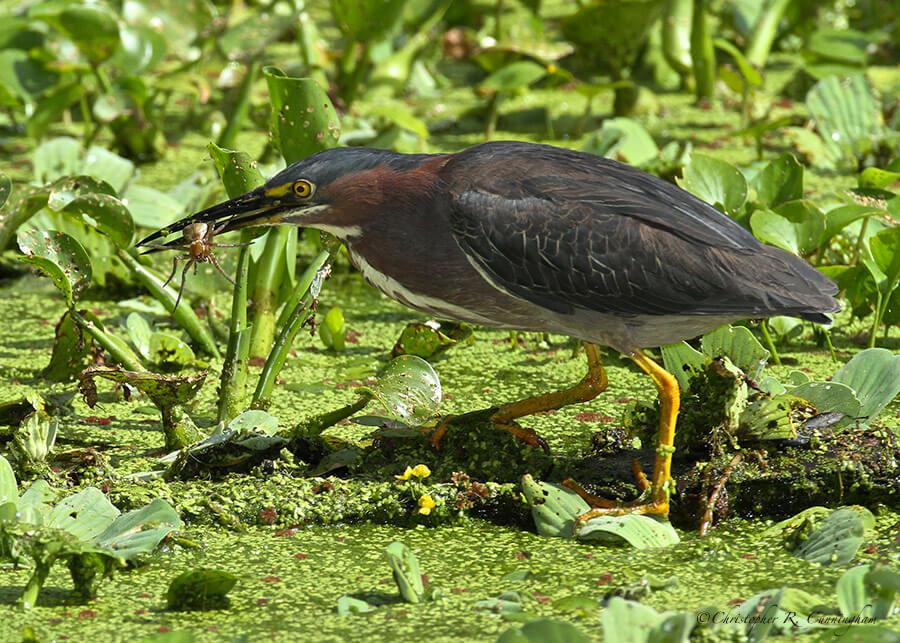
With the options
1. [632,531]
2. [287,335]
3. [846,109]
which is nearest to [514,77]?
[846,109]

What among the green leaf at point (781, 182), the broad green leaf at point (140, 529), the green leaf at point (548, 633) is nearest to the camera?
the green leaf at point (548, 633)

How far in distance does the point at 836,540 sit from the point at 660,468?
433 mm

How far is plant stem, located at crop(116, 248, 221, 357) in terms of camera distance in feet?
11.8

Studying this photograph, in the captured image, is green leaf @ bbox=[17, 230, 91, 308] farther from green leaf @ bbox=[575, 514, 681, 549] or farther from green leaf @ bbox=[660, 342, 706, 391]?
green leaf @ bbox=[660, 342, 706, 391]

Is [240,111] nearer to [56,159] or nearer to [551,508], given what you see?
[56,159]

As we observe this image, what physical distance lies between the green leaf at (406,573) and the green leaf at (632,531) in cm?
46

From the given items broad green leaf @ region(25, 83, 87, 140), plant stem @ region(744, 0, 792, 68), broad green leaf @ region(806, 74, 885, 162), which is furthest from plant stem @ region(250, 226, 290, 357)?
plant stem @ region(744, 0, 792, 68)

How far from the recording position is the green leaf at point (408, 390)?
3.02 metres

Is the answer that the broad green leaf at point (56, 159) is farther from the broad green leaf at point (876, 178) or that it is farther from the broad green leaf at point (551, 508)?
the broad green leaf at point (876, 178)

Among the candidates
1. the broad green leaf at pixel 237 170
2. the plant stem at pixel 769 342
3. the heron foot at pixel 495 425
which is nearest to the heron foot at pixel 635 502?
the heron foot at pixel 495 425

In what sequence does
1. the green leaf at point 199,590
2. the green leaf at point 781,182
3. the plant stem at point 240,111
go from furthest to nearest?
the plant stem at point 240,111 < the green leaf at point 781,182 < the green leaf at point 199,590

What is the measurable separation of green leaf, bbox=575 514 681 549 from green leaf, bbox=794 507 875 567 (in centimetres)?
28

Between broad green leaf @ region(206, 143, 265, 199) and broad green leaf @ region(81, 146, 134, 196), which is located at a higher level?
broad green leaf @ region(206, 143, 265, 199)

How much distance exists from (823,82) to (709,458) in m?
2.72
